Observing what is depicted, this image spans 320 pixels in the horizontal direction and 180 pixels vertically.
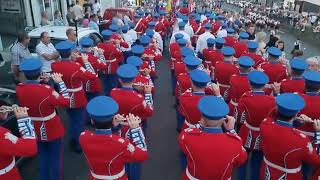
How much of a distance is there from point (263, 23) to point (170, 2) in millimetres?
12644

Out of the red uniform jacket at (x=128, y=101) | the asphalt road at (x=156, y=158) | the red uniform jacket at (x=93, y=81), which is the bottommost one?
the asphalt road at (x=156, y=158)

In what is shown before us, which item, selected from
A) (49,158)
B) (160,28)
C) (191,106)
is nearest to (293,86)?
(191,106)

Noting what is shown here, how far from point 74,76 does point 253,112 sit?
9.09ft

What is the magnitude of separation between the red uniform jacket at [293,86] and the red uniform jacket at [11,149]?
362 cm

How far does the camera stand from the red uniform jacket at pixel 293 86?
509 centimetres

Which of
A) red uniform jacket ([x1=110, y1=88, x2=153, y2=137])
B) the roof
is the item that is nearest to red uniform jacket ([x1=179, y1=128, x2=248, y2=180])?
red uniform jacket ([x1=110, y1=88, x2=153, y2=137])

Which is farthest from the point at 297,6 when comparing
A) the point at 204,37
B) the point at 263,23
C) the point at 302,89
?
the point at 302,89

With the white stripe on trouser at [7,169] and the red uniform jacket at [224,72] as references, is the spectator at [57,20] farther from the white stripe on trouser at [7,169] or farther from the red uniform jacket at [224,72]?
the white stripe on trouser at [7,169]

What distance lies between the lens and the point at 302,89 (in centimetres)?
508

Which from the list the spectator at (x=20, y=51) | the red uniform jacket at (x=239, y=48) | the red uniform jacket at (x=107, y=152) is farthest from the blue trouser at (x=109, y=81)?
the red uniform jacket at (x=107, y=152)

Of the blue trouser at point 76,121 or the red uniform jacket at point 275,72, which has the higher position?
the red uniform jacket at point 275,72

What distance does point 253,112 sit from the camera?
4602mm

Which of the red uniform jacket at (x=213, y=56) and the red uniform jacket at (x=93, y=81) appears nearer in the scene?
the red uniform jacket at (x=93, y=81)

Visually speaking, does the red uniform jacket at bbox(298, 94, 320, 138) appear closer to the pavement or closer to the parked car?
the pavement
